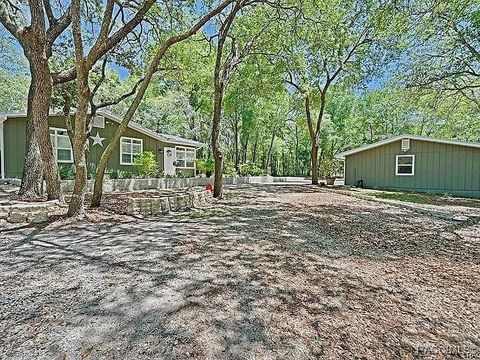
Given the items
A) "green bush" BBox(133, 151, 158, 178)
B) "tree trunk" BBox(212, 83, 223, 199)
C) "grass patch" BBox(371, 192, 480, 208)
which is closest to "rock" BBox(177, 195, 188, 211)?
"tree trunk" BBox(212, 83, 223, 199)

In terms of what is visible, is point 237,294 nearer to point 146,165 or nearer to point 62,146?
point 146,165

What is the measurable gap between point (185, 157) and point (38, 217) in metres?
14.4

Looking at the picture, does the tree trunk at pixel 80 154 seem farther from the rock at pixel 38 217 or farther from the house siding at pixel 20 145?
the house siding at pixel 20 145

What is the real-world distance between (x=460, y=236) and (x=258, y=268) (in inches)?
157

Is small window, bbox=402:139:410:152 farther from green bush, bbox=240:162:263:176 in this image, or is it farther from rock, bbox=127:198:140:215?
rock, bbox=127:198:140:215

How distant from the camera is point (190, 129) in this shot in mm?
25703

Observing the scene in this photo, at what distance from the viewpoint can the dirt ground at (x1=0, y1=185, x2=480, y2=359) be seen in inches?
78.5

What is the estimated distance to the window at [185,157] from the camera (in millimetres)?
19281

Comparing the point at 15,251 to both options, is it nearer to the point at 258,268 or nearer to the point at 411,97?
the point at 258,268

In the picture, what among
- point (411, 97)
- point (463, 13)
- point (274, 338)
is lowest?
point (274, 338)

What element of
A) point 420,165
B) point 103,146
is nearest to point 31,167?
point 103,146

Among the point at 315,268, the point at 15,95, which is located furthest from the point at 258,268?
the point at 15,95

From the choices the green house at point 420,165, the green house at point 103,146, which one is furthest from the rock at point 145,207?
the green house at point 420,165

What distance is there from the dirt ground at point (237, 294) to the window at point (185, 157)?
14.2 m
